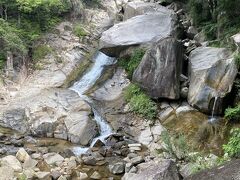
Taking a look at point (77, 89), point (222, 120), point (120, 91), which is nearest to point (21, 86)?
point (77, 89)

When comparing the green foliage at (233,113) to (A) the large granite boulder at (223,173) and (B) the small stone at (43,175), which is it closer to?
(A) the large granite boulder at (223,173)

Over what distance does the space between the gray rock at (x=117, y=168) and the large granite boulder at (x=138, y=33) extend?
9732 millimetres

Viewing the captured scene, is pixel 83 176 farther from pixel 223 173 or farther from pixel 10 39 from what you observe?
pixel 10 39

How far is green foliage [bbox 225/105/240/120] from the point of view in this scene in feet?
53.2

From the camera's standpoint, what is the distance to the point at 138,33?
79.3 feet

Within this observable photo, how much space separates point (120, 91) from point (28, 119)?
564 cm

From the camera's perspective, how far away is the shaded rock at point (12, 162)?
602 inches

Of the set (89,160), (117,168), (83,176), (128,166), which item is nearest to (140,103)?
(89,160)

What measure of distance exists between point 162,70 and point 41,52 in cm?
977

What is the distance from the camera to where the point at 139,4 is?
30578 millimetres

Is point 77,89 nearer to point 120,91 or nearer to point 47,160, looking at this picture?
point 120,91

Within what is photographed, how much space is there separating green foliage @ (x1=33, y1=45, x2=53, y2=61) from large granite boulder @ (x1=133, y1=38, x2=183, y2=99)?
26.7ft

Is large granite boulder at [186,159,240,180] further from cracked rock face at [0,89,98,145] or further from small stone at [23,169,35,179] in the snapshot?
cracked rock face at [0,89,98,145]

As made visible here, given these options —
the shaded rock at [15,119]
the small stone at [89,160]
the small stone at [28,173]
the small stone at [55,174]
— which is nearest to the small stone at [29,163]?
the small stone at [28,173]
